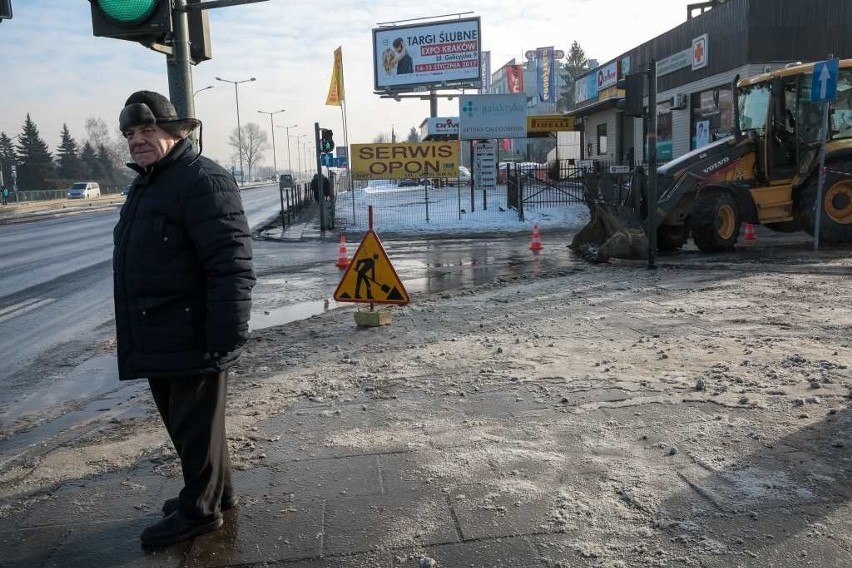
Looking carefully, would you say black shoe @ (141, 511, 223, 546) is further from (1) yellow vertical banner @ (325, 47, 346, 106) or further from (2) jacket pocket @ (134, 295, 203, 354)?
(1) yellow vertical banner @ (325, 47, 346, 106)

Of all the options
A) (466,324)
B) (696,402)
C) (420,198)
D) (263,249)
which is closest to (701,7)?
(420,198)

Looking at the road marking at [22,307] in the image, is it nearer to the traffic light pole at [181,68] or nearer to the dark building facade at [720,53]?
the traffic light pole at [181,68]

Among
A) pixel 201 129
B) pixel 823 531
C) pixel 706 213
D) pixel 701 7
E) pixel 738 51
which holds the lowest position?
pixel 823 531

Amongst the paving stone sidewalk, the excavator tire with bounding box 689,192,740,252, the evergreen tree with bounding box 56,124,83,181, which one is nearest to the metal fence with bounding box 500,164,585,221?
the excavator tire with bounding box 689,192,740,252

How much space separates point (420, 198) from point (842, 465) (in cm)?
3284

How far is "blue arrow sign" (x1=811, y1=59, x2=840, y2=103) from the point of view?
37.3ft

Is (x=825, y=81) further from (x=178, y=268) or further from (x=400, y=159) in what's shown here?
(x=400, y=159)

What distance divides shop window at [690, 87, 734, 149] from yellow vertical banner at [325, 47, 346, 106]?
15671 millimetres

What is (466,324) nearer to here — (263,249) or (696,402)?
(696,402)

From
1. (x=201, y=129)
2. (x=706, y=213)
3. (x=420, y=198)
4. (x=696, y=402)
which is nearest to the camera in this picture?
(x=201, y=129)

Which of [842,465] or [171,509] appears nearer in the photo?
[171,509]

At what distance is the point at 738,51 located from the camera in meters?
21.5

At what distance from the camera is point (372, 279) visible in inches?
323

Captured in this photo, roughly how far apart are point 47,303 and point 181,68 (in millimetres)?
7036
